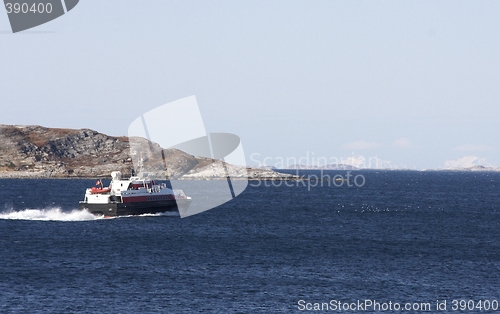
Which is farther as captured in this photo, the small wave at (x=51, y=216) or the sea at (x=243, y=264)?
the small wave at (x=51, y=216)

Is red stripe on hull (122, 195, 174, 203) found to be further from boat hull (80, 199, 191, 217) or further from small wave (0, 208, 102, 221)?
small wave (0, 208, 102, 221)

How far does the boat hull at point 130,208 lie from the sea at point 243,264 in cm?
108

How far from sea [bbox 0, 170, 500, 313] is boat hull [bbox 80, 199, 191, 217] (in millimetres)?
1077

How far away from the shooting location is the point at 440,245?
70.9m

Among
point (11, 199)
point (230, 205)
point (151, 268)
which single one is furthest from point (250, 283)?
point (11, 199)

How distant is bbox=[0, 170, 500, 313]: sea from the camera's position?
42.8 m

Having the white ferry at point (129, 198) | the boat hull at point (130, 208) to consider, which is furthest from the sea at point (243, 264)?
the white ferry at point (129, 198)

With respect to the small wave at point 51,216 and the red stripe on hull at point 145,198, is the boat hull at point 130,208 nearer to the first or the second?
the red stripe on hull at point 145,198

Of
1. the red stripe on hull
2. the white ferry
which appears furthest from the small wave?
the red stripe on hull

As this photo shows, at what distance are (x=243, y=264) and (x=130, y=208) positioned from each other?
35.6 metres

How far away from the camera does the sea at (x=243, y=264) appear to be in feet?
140

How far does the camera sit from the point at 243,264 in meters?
55.8

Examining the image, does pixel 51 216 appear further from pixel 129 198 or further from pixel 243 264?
pixel 243 264

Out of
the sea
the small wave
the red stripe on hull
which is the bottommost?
the sea
